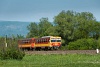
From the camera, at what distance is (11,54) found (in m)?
28.5

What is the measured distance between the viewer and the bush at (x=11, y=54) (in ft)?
93.1

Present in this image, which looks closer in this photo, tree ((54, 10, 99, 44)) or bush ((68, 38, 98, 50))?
bush ((68, 38, 98, 50))

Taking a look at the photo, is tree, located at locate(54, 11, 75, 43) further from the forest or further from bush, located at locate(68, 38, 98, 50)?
bush, located at locate(68, 38, 98, 50)

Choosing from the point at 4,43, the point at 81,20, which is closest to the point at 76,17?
the point at 81,20

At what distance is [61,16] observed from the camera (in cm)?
9050

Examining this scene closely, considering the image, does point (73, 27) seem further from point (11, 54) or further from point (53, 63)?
point (53, 63)

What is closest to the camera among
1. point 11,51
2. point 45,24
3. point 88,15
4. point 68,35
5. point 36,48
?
point 11,51

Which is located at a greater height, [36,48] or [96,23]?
[96,23]

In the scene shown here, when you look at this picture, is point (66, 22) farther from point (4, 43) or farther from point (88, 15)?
point (4, 43)

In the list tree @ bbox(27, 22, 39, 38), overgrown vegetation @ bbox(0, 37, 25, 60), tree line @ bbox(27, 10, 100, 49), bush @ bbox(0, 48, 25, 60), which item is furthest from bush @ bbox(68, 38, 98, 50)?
tree @ bbox(27, 22, 39, 38)

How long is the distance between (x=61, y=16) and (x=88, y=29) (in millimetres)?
8801

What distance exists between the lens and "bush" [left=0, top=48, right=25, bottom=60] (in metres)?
28.4

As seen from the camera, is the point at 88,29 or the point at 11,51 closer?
the point at 11,51

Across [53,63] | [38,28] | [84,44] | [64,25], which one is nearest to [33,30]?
[38,28]
